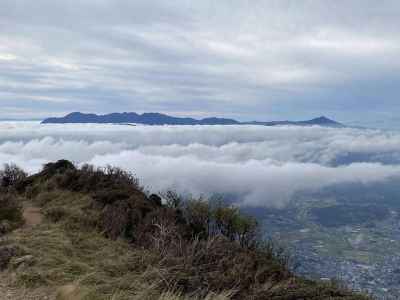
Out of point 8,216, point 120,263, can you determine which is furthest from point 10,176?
point 120,263

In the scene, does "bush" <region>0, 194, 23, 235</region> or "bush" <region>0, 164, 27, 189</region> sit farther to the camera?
"bush" <region>0, 164, 27, 189</region>

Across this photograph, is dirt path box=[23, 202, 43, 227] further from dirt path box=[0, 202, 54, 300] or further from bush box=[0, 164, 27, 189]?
bush box=[0, 164, 27, 189]

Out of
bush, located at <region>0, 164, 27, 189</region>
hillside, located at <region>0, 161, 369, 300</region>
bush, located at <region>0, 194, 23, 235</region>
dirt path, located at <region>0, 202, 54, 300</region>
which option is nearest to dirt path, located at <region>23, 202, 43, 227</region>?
hillside, located at <region>0, 161, 369, 300</region>

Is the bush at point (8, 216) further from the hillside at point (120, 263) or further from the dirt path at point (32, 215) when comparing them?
the dirt path at point (32, 215)

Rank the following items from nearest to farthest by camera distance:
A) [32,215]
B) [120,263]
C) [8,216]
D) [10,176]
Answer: [120,263] < [8,216] < [32,215] < [10,176]

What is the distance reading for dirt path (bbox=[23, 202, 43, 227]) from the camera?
1460cm

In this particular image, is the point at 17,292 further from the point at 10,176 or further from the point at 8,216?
the point at 10,176

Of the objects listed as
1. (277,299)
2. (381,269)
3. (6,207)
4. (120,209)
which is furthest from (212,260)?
(381,269)

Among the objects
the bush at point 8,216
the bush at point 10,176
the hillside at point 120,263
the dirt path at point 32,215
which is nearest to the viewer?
the hillside at point 120,263

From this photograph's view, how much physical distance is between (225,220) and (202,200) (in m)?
2.15

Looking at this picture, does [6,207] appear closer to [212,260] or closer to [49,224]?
[49,224]

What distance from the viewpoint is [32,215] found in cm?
1667

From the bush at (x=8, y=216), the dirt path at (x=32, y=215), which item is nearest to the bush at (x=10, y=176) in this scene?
the dirt path at (x=32, y=215)

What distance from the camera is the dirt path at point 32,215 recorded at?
1460 cm
